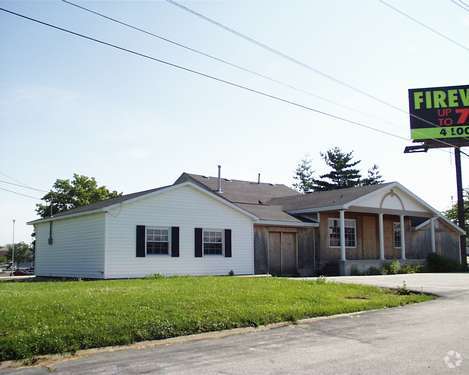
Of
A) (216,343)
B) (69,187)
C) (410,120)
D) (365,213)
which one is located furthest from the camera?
(69,187)

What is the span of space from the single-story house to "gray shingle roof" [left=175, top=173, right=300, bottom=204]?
0.36 ft

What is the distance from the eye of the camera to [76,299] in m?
10.8

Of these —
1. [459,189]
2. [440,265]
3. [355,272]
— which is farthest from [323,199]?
[459,189]

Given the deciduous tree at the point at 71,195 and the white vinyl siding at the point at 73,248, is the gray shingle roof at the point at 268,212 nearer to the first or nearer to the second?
the white vinyl siding at the point at 73,248

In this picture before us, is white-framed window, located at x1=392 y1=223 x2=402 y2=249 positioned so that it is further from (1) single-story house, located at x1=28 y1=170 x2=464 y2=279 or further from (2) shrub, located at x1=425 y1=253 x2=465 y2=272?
(2) shrub, located at x1=425 y1=253 x2=465 y2=272

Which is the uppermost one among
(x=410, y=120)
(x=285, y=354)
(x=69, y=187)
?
(x=410, y=120)

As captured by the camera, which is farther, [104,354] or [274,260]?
[274,260]

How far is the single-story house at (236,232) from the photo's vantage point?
67.4 feet

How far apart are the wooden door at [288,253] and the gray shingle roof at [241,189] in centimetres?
334

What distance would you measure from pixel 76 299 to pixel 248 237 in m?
14.2

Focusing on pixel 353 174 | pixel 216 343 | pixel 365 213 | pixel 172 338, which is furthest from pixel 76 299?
pixel 353 174

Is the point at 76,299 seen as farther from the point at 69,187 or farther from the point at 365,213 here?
the point at 69,187

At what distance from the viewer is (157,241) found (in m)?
21.2

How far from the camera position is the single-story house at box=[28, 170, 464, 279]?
Result: 2053 cm
